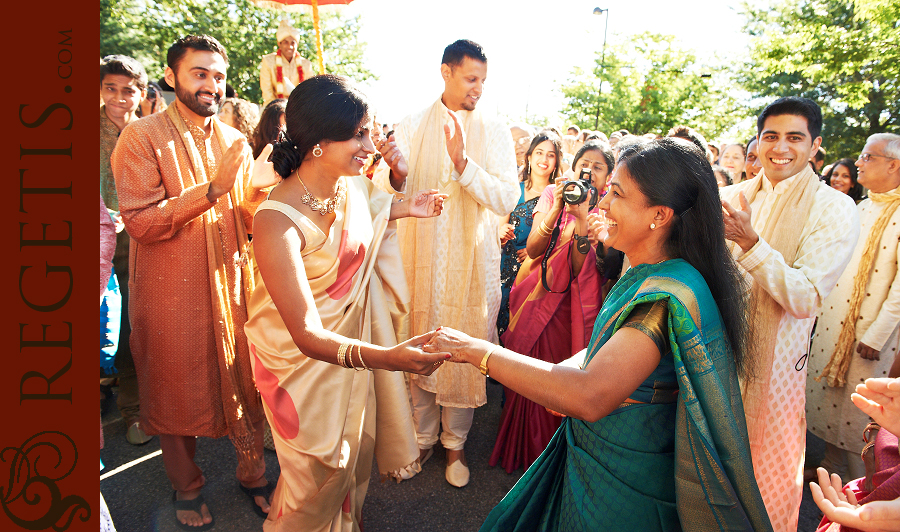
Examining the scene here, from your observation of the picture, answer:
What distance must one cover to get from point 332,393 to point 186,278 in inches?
43.9

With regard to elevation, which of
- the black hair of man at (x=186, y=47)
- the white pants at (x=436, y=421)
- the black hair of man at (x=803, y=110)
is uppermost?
the black hair of man at (x=186, y=47)

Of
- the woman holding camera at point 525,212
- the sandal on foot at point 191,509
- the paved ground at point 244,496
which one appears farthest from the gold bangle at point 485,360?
the woman holding camera at point 525,212

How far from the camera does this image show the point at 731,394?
159cm

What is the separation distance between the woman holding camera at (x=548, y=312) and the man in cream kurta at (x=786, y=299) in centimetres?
100

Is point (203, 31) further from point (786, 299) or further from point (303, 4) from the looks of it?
point (786, 299)

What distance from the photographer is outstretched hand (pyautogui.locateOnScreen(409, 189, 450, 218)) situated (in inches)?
107

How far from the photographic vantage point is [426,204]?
8.95 feet

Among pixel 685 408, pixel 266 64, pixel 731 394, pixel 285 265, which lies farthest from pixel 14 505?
pixel 266 64

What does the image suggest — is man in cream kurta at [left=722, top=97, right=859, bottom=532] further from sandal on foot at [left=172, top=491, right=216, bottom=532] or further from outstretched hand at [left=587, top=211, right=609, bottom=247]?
sandal on foot at [left=172, top=491, right=216, bottom=532]

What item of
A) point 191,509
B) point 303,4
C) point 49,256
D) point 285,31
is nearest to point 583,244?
point 191,509

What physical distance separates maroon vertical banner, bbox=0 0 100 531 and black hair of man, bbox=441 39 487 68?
2606 millimetres

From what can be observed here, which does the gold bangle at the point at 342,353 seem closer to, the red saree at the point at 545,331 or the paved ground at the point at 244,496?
the paved ground at the point at 244,496

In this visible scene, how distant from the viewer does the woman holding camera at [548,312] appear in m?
3.37

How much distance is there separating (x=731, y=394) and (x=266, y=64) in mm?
7032
